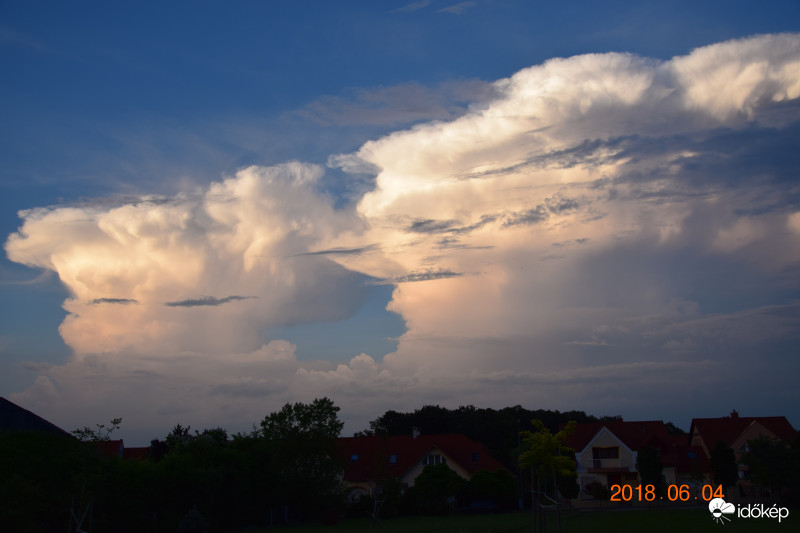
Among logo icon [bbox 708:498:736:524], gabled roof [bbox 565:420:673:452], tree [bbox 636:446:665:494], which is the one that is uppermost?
gabled roof [bbox 565:420:673:452]

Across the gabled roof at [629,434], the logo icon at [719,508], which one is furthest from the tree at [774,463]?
the gabled roof at [629,434]

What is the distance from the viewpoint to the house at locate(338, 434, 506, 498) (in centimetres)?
6769

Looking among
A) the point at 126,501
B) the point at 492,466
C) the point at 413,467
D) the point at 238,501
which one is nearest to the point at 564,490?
the point at 492,466

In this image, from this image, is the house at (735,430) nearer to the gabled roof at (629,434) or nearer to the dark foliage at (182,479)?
the gabled roof at (629,434)

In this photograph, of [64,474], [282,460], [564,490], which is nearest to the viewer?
[64,474]

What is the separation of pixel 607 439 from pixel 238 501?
4349cm

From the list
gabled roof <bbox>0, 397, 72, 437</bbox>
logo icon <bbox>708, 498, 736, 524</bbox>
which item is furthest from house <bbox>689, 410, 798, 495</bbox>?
gabled roof <bbox>0, 397, 72, 437</bbox>

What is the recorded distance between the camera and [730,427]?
252 feet

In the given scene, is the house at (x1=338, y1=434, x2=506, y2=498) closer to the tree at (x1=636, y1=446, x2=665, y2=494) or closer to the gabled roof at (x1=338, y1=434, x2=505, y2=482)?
the gabled roof at (x1=338, y1=434, x2=505, y2=482)

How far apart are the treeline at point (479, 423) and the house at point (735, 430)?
73.3ft

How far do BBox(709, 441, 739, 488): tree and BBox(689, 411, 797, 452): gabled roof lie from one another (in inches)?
580

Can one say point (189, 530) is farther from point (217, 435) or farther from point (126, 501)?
point (217, 435)

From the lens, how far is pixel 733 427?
76.5 meters

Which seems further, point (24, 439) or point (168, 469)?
point (168, 469)
